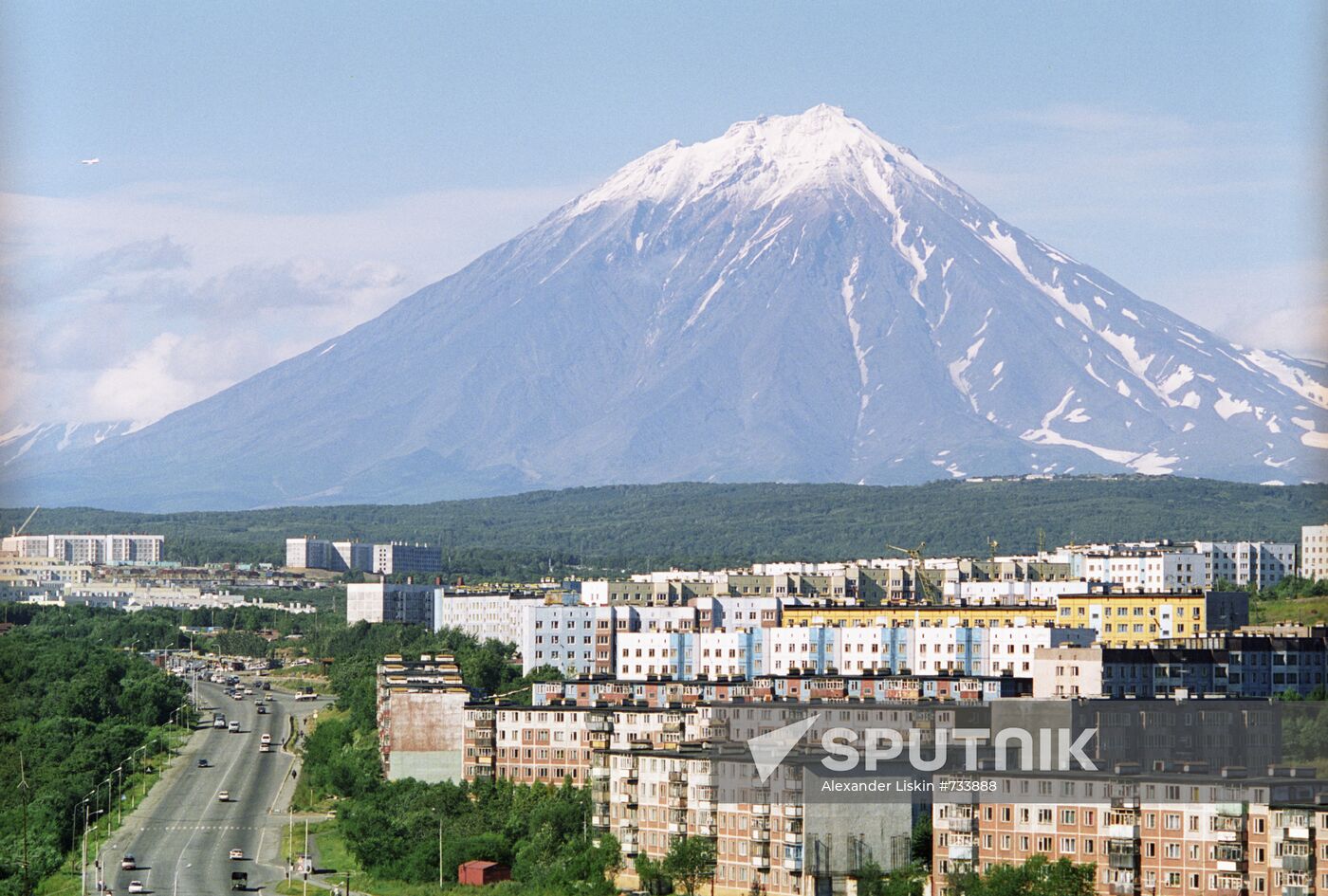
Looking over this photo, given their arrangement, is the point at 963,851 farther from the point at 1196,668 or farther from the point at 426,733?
the point at 426,733

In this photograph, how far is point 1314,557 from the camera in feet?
360

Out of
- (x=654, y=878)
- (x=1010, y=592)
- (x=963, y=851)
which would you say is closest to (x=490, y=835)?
(x=654, y=878)

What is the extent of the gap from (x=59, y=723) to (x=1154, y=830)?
145ft

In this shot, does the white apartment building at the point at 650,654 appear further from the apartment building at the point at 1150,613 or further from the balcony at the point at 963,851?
the balcony at the point at 963,851

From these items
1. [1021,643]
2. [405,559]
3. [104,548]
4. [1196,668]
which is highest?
[104,548]

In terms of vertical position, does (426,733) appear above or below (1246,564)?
below

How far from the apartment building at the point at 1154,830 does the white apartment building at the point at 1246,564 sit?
65730mm

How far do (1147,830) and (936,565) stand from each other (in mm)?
68705

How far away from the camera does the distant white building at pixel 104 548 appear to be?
175250 millimetres

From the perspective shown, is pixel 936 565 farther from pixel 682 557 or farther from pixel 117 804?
pixel 682 557

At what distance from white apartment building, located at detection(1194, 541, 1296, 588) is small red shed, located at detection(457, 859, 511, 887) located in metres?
59.1

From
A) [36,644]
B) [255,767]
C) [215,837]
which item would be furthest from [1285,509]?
[215,837]

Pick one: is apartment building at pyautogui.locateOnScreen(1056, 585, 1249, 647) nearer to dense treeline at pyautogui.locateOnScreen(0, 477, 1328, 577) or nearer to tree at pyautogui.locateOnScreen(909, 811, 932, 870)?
tree at pyautogui.locateOnScreen(909, 811, 932, 870)

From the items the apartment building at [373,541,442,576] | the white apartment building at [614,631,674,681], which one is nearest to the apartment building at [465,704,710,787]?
the white apartment building at [614,631,674,681]
